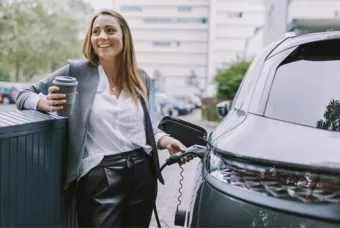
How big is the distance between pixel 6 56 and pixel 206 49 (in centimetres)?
6640

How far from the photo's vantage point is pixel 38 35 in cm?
1273

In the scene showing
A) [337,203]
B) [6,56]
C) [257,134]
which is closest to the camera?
[337,203]

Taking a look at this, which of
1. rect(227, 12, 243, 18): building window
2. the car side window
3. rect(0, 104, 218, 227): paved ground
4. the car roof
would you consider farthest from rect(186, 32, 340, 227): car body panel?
rect(227, 12, 243, 18): building window

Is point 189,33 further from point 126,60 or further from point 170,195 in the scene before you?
point 126,60

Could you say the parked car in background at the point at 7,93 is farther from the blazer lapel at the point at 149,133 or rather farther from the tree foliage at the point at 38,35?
the blazer lapel at the point at 149,133

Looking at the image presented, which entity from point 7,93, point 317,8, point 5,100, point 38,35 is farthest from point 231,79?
point 7,93

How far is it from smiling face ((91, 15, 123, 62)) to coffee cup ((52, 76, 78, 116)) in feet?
1.33

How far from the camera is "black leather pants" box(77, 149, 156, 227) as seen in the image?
2020 mm

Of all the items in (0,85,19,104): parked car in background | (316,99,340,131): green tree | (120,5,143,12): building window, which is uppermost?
(120,5,143,12): building window

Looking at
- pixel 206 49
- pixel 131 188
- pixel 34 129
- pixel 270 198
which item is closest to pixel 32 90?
pixel 34 129

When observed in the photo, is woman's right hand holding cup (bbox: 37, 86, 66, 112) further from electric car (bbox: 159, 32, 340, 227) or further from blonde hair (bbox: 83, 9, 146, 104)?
electric car (bbox: 159, 32, 340, 227)

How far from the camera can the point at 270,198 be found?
4.47 feet

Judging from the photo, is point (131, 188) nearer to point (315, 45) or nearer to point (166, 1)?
point (315, 45)

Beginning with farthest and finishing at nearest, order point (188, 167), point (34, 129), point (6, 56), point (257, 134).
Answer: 1. point (6, 56)
2. point (188, 167)
3. point (34, 129)
4. point (257, 134)
